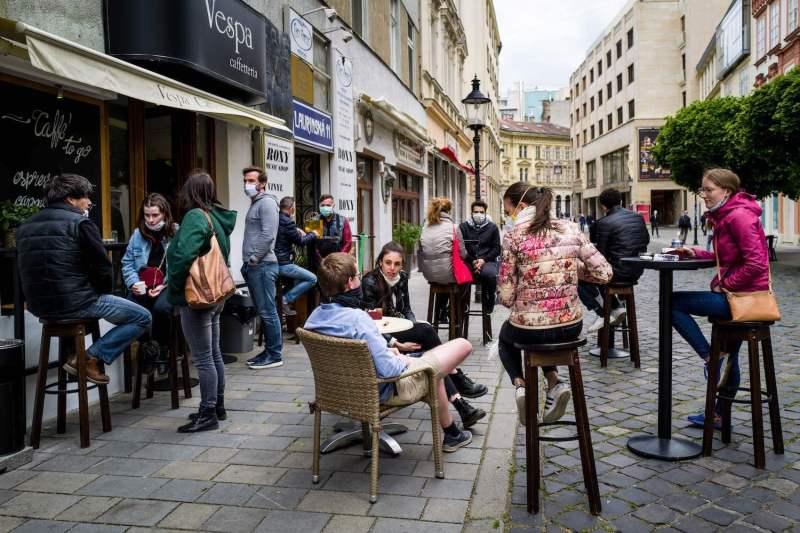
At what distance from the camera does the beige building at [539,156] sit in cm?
9575

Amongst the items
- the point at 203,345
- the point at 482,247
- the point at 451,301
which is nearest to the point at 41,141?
the point at 203,345

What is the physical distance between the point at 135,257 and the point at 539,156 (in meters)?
96.2

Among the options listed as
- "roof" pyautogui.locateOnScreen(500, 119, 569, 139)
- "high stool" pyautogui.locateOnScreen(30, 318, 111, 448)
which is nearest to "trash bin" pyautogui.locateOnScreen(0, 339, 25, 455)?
"high stool" pyautogui.locateOnScreen(30, 318, 111, 448)

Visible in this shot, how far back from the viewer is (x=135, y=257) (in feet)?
19.5

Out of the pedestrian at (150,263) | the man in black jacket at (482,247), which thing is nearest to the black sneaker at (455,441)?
the pedestrian at (150,263)

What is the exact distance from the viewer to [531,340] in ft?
13.1

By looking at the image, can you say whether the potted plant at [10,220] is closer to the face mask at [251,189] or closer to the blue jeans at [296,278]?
the face mask at [251,189]

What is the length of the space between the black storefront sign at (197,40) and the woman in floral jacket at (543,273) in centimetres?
398

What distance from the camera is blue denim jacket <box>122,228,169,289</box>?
585cm

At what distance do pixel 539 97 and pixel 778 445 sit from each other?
437ft

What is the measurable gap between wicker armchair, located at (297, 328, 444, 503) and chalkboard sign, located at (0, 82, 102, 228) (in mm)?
3048

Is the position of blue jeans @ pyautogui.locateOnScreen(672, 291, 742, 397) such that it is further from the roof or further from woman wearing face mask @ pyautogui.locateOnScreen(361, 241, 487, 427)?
the roof

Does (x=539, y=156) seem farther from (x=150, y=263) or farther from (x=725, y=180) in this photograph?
(x=725, y=180)

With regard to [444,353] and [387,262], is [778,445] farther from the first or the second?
[387,262]
